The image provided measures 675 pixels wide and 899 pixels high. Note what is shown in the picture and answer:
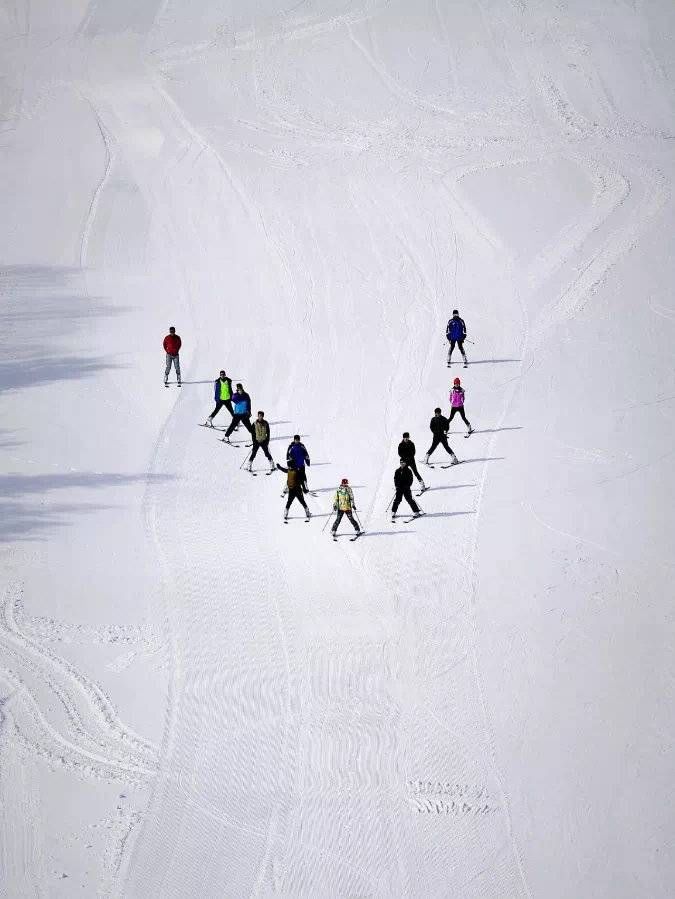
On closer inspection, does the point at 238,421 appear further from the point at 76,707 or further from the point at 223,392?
the point at 76,707

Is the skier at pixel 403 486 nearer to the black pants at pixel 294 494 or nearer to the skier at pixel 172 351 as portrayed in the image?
the black pants at pixel 294 494

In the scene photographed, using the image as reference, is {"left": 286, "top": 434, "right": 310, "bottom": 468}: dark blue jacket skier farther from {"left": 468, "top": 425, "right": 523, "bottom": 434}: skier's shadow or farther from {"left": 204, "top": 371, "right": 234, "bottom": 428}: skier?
{"left": 468, "top": 425, "right": 523, "bottom": 434}: skier's shadow

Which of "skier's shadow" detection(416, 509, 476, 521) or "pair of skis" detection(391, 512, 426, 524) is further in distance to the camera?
"skier's shadow" detection(416, 509, 476, 521)

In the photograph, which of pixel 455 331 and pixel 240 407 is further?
pixel 455 331

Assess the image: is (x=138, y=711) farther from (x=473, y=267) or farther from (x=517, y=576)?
(x=473, y=267)

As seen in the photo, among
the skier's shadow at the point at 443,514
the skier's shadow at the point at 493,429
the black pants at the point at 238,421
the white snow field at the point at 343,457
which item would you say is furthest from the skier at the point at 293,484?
the skier's shadow at the point at 493,429

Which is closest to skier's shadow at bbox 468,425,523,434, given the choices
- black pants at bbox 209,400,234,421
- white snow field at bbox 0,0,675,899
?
white snow field at bbox 0,0,675,899

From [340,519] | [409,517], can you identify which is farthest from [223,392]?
[340,519]

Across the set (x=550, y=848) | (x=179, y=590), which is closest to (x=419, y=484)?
(x=179, y=590)
